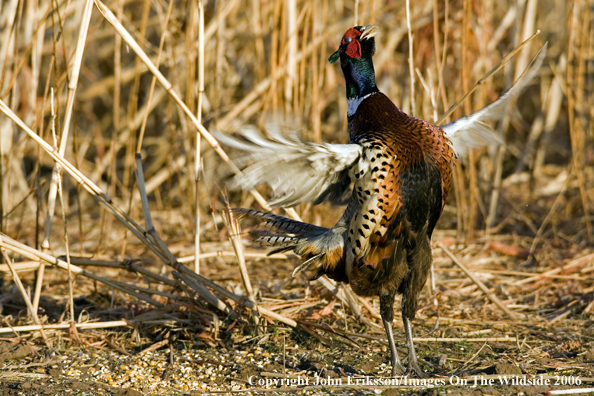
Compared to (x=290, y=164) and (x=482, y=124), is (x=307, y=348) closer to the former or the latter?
(x=290, y=164)

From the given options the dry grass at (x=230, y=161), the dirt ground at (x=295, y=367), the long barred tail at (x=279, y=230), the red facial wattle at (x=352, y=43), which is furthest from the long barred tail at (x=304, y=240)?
the red facial wattle at (x=352, y=43)

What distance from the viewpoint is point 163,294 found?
3145 millimetres

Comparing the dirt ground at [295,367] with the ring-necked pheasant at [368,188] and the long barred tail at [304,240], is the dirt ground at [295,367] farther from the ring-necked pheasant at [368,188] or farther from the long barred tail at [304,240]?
the long barred tail at [304,240]

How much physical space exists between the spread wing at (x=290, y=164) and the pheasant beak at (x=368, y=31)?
2.00 ft

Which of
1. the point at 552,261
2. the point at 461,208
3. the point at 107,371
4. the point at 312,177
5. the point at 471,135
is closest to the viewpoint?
the point at 312,177

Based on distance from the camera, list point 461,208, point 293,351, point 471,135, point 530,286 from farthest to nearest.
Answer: point 461,208, point 530,286, point 471,135, point 293,351

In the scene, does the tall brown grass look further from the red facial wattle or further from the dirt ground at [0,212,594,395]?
the dirt ground at [0,212,594,395]

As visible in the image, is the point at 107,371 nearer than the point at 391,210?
No

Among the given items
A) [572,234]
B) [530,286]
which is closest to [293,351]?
[530,286]

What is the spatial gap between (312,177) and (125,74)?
4.01 meters

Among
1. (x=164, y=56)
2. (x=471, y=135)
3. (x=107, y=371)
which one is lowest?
(x=107, y=371)

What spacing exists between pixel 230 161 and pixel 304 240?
0.55 m

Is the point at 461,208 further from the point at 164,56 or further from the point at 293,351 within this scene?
the point at 164,56

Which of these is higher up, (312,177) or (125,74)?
(125,74)
